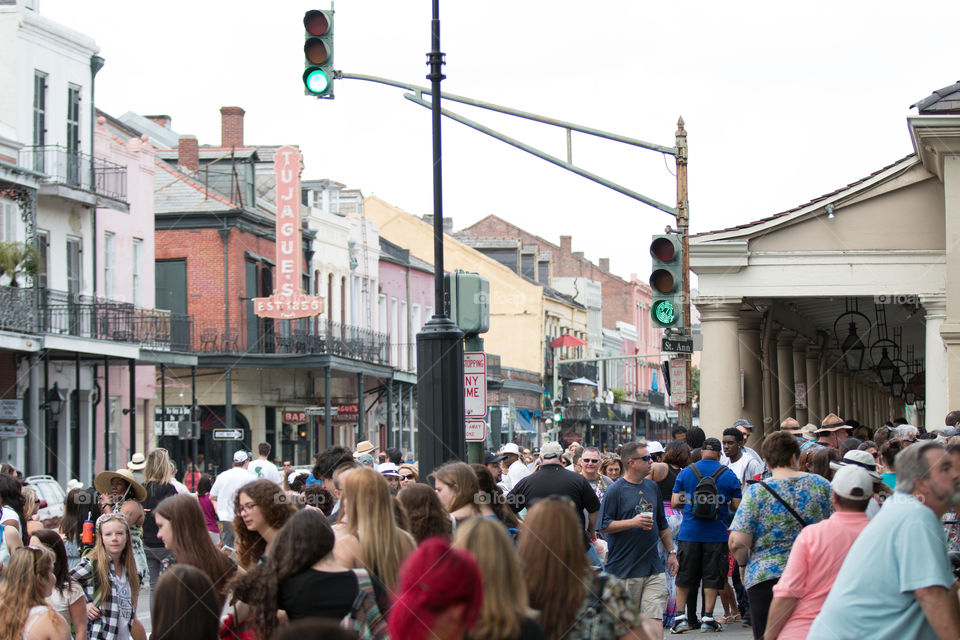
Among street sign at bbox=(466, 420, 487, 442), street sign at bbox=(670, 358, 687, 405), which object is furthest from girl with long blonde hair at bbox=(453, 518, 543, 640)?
street sign at bbox=(670, 358, 687, 405)

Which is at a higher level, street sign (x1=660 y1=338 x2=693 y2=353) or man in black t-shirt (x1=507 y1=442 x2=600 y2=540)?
street sign (x1=660 y1=338 x2=693 y2=353)

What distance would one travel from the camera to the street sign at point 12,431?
25203mm

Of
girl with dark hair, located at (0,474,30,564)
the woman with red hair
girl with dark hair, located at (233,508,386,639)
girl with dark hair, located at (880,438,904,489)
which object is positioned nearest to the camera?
the woman with red hair

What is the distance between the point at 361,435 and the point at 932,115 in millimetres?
25542

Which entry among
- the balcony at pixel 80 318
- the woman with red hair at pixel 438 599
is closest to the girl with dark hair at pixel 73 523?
the woman with red hair at pixel 438 599

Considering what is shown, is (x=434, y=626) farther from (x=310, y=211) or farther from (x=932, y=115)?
(x=310, y=211)

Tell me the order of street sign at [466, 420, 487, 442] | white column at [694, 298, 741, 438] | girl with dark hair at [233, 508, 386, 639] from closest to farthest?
girl with dark hair at [233, 508, 386, 639] → street sign at [466, 420, 487, 442] → white column at [694, 298, 741, 438]

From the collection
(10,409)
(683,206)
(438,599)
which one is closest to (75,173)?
(10,409)

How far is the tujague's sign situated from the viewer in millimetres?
38406

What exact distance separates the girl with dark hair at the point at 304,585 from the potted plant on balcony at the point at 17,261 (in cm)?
1904

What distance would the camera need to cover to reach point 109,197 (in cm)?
3061

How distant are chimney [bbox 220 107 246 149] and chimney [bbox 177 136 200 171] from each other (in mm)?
2284

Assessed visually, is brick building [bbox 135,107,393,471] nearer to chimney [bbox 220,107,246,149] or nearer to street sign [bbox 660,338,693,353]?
chimney [bbox 220,107,246,149]

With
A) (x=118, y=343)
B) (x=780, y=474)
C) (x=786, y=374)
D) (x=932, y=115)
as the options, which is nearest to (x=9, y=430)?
(x=118, y=343)
